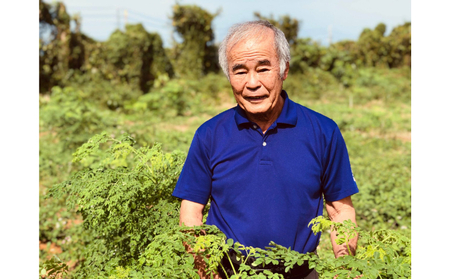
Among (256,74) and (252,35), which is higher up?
(252,35)

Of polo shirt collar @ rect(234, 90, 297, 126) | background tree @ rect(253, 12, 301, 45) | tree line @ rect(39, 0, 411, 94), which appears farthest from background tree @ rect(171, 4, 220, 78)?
polo shirt collar @ rect(234, 90, 297, 126)

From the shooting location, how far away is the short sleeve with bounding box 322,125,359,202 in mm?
Answer: 1774

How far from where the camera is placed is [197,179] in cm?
181

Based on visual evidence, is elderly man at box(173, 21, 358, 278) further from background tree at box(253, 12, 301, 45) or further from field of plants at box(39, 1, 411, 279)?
background tree at box(253, 12, 301, 45)

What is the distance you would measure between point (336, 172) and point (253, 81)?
55 cm

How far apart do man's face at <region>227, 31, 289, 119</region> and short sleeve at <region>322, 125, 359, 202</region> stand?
315 mm

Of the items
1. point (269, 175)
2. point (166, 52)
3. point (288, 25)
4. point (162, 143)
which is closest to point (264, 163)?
point (269, 175)

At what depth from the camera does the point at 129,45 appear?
624 inches

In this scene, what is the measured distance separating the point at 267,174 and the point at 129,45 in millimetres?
15210

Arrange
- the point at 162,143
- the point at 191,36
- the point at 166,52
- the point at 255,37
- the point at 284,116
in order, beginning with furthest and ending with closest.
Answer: the point at 166,52, the point at 191,36, the point at 162,143, the point at 284,116, the point at 255,37

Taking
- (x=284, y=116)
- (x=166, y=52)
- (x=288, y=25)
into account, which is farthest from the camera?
(x=288, y=25)

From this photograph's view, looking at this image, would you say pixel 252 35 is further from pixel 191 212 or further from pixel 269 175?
pixel 191 212

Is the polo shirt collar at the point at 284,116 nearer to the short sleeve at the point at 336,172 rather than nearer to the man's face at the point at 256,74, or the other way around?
the man's face at the point at 256,74

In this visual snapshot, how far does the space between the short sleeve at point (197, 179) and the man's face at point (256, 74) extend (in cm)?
29
